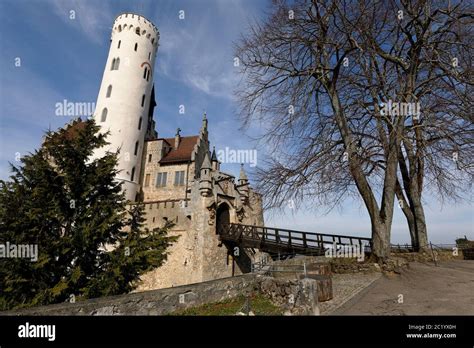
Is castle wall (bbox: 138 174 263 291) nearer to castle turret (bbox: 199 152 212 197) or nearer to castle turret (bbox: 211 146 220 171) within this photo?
castle turret (bbox: 199 152 212 197)

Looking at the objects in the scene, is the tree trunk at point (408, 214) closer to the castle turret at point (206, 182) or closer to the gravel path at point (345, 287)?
the gravel path at point (345, 287)

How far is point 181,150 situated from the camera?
1268 inches

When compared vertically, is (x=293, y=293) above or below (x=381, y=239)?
below

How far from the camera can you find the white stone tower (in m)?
29.2

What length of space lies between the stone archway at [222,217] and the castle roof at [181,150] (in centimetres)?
716

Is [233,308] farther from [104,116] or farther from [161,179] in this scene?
[104,116]

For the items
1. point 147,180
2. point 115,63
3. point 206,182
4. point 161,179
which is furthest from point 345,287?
point 115,63

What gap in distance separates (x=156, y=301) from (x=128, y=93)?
2842cm
